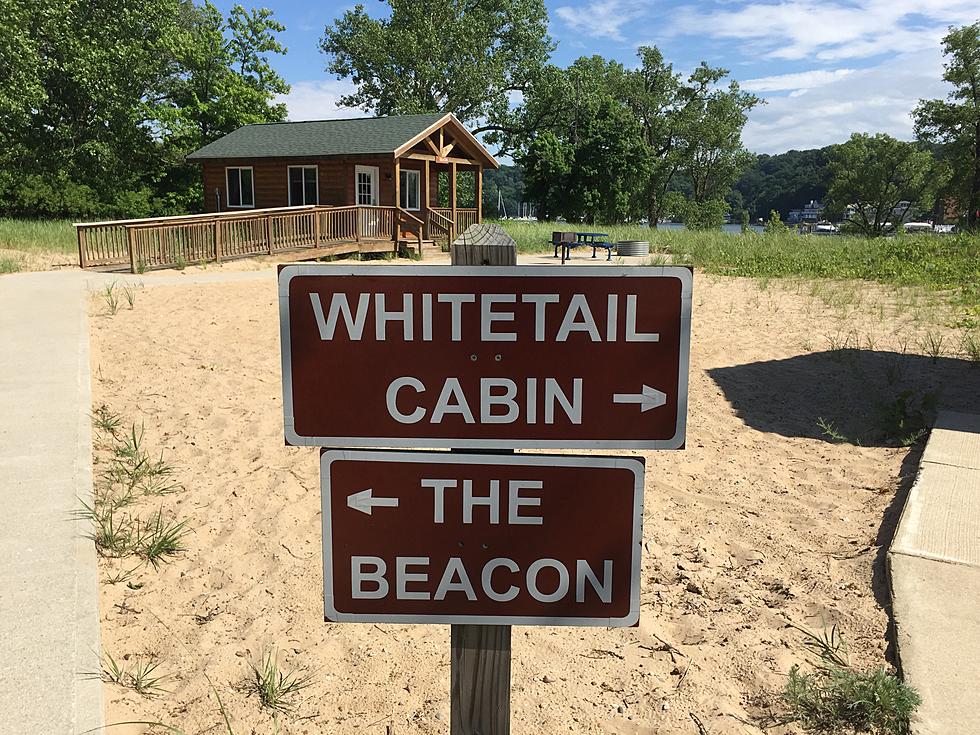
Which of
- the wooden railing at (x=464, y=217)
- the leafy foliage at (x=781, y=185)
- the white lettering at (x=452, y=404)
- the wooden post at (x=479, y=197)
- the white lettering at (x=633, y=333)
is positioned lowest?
the white lettering at (x=452, y=404)

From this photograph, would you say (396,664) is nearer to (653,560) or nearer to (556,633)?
(556,633)

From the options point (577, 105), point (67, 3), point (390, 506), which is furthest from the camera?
point (577, 105)

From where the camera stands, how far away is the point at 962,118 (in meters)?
49.2

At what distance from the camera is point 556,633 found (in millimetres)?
3451

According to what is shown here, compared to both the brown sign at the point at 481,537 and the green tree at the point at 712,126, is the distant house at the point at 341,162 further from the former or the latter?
the green tree at the point at 712,126

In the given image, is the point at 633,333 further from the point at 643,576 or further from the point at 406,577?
the point at 643,576

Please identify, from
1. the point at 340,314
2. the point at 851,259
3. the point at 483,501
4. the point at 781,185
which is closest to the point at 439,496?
the point at 483,501

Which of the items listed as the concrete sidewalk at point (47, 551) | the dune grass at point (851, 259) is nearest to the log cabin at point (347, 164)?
the dune grass at point (851, 259)

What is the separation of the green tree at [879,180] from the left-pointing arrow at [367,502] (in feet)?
257

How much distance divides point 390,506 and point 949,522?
3.56 m

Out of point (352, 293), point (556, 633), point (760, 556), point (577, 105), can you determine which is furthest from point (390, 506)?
point (577, 105)

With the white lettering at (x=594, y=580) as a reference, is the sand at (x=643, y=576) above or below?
below

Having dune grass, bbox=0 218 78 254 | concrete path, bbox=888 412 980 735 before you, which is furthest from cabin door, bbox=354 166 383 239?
concrete path, bbox=888 412 980 735

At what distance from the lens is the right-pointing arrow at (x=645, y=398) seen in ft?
4.92
